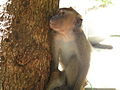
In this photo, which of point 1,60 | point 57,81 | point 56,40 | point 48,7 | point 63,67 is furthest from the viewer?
point 63,67

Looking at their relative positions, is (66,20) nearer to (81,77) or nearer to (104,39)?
(81,77)

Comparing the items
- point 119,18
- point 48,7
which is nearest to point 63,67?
point 48,7

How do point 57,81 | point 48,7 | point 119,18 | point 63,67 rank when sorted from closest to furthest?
point 48,7, point 57,81, point 63,67, point 119,18

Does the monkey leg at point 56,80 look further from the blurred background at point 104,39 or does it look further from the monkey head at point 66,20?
the blurred background at point 104,39

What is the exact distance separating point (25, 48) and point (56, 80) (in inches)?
21.9

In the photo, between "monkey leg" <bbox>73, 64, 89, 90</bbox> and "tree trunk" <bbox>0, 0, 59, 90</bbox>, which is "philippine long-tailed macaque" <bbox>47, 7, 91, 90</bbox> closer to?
"monkey leg" <bbox>73, 64, 89, 90</bbox>

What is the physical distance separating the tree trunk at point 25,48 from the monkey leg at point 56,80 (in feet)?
0.56

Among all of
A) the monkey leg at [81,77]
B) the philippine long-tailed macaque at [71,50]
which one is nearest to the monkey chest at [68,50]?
the philippine long-tailed macaque at [71,50]

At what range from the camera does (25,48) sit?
209cm

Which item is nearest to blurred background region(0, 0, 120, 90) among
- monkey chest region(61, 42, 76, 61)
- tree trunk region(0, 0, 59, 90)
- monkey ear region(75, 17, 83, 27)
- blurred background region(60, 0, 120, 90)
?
blurred background region(60, 0, 120, 90)

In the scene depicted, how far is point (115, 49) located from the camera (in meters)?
5.75

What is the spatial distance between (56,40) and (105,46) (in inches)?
113

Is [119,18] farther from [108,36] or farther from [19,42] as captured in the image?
[19,42]

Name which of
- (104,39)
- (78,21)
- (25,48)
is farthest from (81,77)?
(104,39)
